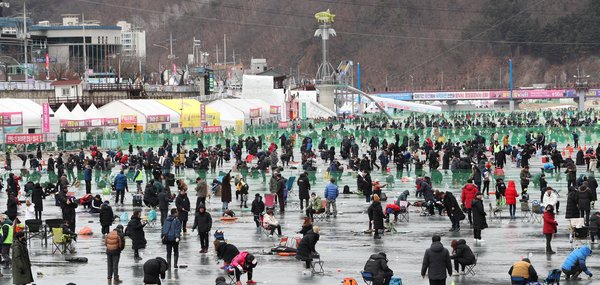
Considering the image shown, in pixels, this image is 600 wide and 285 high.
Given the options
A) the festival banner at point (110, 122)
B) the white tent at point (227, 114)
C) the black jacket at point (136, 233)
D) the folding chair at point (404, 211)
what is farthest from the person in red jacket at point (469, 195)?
the white tent at point (227, 114)

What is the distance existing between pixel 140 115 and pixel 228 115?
443 inches

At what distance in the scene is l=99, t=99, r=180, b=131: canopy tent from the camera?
75375 mm

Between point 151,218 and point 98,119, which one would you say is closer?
point 151,218

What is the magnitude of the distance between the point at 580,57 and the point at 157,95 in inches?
3884

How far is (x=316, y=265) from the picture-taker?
80.1 ft

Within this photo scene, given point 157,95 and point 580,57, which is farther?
point 580,57

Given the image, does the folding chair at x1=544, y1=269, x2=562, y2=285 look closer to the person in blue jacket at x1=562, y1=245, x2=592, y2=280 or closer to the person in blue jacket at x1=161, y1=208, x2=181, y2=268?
the person in blue jacket at x1=562, y1=245, x2=592, y2=280

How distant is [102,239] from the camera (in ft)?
96.3

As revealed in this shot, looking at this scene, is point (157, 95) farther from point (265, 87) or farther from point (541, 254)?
point (541, 254)

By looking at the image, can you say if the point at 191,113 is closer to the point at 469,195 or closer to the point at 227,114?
the point at 227,114

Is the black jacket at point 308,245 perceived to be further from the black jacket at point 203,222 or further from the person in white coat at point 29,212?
the person in white coat at point 29,212

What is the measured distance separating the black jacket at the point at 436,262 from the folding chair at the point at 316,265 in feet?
10.4

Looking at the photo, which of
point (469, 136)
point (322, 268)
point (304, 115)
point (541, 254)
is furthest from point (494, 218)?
point (304, 115)

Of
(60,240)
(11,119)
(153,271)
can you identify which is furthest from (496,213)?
(11,119)
